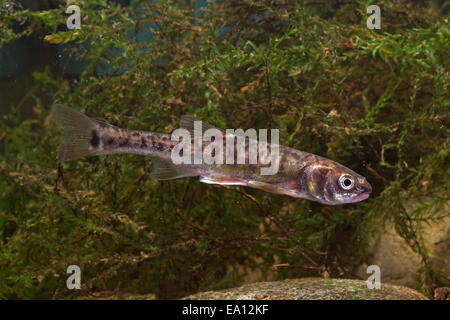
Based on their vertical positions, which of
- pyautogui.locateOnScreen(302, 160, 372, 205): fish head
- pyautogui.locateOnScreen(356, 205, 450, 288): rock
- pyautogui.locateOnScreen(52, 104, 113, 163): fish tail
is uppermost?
pyautogui.locateOnScreen(52, 104, 113, 163): fish tail

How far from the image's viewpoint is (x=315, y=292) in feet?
10.5

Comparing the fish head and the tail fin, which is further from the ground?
the tail fin

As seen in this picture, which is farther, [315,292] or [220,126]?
[220,126]

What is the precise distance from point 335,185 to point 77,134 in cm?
171

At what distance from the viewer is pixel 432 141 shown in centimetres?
475

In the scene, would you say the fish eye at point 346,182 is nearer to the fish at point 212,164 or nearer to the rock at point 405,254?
the fish at point 212,164

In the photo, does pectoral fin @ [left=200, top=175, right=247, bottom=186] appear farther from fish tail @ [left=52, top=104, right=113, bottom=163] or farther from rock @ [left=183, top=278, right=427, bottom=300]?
rock @ [left=183, top=278, right=427, bottom=300]

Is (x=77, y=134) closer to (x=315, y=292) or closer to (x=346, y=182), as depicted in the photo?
(x=346, y=182)

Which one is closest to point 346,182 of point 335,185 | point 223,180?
point 335,185

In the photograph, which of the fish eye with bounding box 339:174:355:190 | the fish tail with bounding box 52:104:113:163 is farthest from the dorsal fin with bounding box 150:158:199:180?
the fish eye with bounding box 339:174:355:190

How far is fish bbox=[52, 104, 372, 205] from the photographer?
2469mm

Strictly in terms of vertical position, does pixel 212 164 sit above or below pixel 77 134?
below

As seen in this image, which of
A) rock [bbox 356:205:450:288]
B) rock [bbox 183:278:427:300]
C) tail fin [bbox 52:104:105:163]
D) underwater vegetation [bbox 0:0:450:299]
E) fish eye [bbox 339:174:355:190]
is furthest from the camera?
rock [bbox 356:205:450:288]

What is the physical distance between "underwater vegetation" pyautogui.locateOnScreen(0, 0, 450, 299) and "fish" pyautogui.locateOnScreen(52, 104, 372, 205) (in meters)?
1.24
